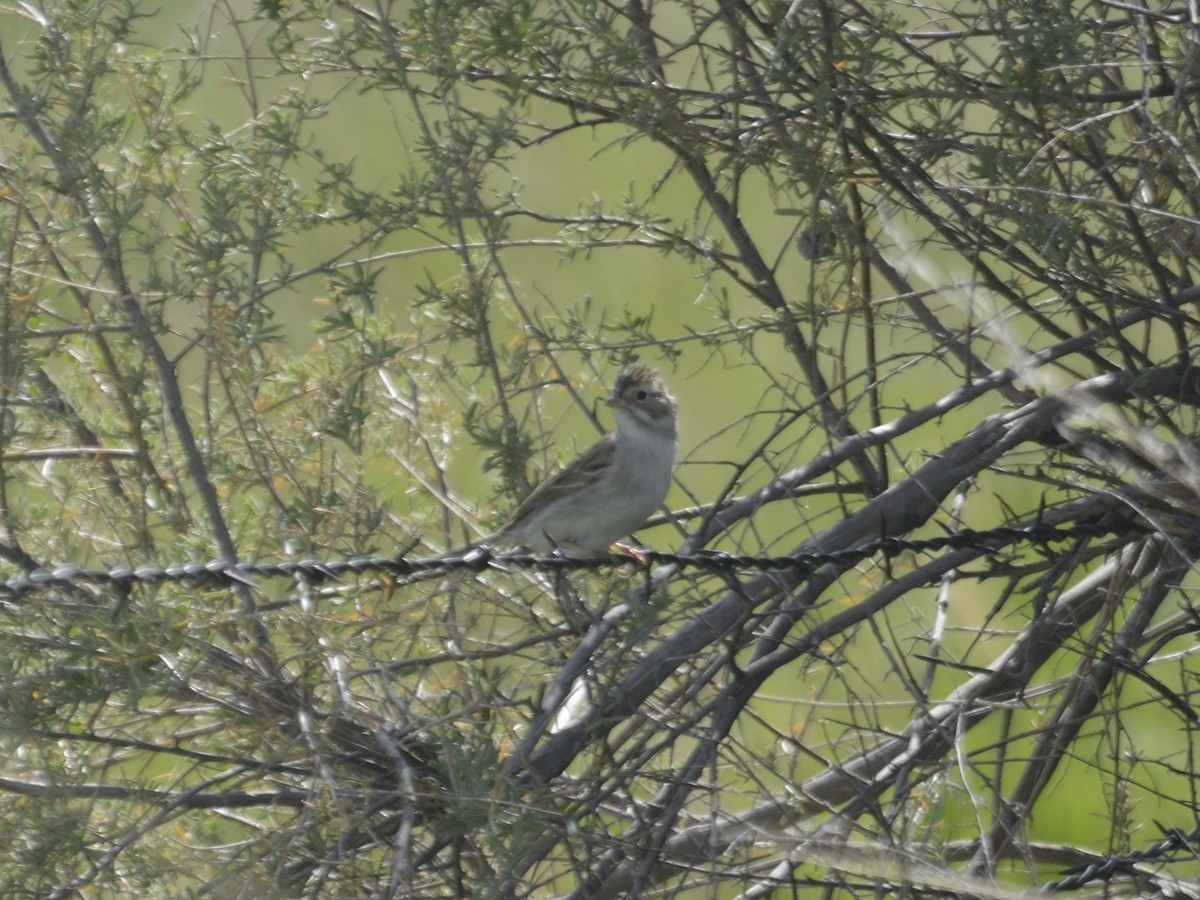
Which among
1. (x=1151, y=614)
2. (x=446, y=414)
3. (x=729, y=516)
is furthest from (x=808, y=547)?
(x=446, y=414)

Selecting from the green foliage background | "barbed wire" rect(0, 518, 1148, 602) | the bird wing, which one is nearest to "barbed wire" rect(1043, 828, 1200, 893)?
the green foliage background

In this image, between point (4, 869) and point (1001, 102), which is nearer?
point (4, 869)

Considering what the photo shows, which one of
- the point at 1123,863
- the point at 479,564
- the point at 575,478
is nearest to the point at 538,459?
the point at 575,478

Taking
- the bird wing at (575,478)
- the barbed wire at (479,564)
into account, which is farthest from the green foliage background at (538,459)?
the bird wing at (575,478)

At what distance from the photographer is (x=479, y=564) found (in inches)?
123

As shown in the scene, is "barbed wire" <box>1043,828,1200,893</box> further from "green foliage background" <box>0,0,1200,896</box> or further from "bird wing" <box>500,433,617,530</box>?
"bird wing" <box>500,433,617,530</box>

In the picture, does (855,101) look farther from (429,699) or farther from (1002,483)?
(1002,483)

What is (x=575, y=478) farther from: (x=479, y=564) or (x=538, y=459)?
(x=479, y=564)

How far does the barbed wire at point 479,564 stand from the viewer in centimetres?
290

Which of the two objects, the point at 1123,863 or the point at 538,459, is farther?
the point at 538,459

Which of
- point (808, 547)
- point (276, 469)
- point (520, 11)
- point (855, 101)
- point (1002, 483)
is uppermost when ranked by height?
point (1002, 483)

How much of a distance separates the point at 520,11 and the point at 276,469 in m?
1.66

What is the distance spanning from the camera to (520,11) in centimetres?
392

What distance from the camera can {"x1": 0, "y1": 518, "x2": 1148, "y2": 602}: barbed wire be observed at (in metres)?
2.90
